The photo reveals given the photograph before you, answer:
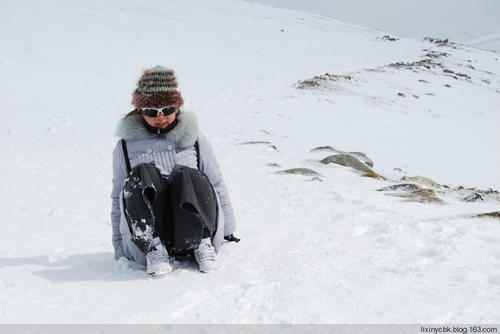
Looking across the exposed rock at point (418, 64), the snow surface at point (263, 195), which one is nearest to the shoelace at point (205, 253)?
the snow surface at point (263, 195)

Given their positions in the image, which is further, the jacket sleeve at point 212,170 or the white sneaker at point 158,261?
the jacket sleeve at point 212,170

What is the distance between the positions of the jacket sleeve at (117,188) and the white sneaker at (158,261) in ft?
1.19

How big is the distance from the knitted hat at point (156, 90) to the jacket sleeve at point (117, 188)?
32cm

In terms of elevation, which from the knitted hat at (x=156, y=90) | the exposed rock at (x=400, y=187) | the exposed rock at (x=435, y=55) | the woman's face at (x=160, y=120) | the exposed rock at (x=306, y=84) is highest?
the knitted hat at (x=156, y=90)

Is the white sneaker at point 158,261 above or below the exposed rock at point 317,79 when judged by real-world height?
above

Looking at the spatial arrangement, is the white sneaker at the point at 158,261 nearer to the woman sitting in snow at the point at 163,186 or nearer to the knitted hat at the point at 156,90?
the woman sitting in snow at the point at 163,186

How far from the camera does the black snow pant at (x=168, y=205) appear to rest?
2.49 meters

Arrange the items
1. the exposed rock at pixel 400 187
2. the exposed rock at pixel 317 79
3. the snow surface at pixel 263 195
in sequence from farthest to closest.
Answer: the exposed rock at pixel 317 79 < the exposed rock at pixel 400 187 < the snow surface at pixel 263 195

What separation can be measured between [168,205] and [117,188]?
41 centimetres

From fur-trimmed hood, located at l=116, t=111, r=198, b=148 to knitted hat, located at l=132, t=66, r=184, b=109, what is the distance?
0.11 meters

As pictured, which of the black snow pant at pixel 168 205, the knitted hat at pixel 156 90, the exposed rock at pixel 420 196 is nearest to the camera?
the black snow pant at pixel 168 205

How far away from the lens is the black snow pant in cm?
249

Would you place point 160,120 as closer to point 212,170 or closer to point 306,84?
point 212,170

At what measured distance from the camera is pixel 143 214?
2.49 m
